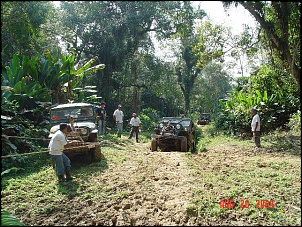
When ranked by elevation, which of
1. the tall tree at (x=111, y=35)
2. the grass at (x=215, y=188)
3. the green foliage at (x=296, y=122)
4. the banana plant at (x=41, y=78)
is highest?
the tall tree at (x=111, y=35)

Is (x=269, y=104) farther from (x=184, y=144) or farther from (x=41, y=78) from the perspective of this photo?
(x=41, y=78)

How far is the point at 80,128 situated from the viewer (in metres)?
7.85

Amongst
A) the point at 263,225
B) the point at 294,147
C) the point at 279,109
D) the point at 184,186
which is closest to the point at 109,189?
the point at 184,186

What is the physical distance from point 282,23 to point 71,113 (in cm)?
649

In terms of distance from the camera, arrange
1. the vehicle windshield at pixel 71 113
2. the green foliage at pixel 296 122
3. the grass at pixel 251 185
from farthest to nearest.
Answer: the vehicle windshield at pixel 71 113 < the green foliage at pixel 296 122 < the grass at pixel 251 185

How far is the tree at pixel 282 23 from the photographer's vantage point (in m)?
6.12

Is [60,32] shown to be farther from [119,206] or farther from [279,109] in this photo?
[119,206]

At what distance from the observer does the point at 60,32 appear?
627 inches

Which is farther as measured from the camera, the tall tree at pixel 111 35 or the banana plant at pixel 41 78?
the tall tree at pixel 111 35

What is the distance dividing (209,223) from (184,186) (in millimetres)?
1478

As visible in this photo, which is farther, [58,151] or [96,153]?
[96,153]

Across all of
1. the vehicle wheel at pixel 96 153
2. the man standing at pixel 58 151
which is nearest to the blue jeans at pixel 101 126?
the vehicle wheel at pixel 96 153
